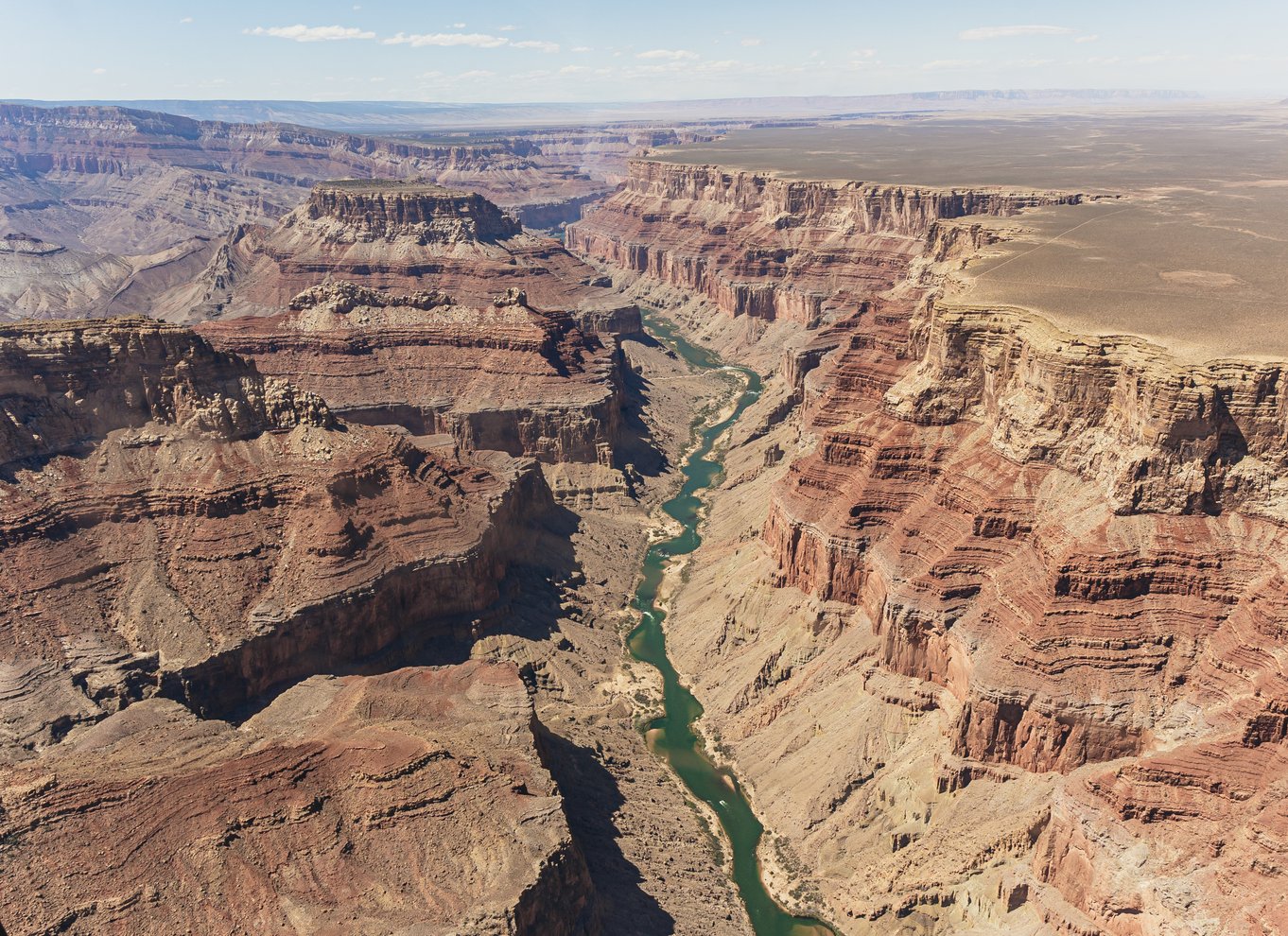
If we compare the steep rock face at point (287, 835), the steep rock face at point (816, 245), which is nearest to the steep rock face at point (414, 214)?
the steep rock face at point (816, 245)

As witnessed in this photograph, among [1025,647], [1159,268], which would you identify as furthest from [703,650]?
[1159,268]

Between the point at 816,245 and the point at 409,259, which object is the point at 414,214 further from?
the point at 816,245

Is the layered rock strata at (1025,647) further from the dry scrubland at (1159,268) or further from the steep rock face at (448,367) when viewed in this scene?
the steep rock face at (448,367)

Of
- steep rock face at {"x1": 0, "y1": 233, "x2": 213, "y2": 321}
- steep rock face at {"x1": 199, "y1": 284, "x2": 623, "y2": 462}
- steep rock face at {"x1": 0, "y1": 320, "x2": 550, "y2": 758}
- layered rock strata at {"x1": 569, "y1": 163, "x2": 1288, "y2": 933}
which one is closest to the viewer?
layered rock strata at {"x1": 569, "y1": 163, "x2": 1288, "y2": 933}

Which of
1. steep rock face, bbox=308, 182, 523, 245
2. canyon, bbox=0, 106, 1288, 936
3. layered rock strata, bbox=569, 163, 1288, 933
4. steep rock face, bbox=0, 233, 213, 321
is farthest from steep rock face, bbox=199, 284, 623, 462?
steep rock face, bbox=0, 233, 213, 321

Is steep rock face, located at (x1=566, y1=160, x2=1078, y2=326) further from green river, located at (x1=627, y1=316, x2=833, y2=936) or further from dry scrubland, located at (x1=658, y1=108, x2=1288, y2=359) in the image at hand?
green river, located at (x1=627, y1=316, x2=833, y2=936)

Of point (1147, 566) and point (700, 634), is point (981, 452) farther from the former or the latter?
point (700, 634)
